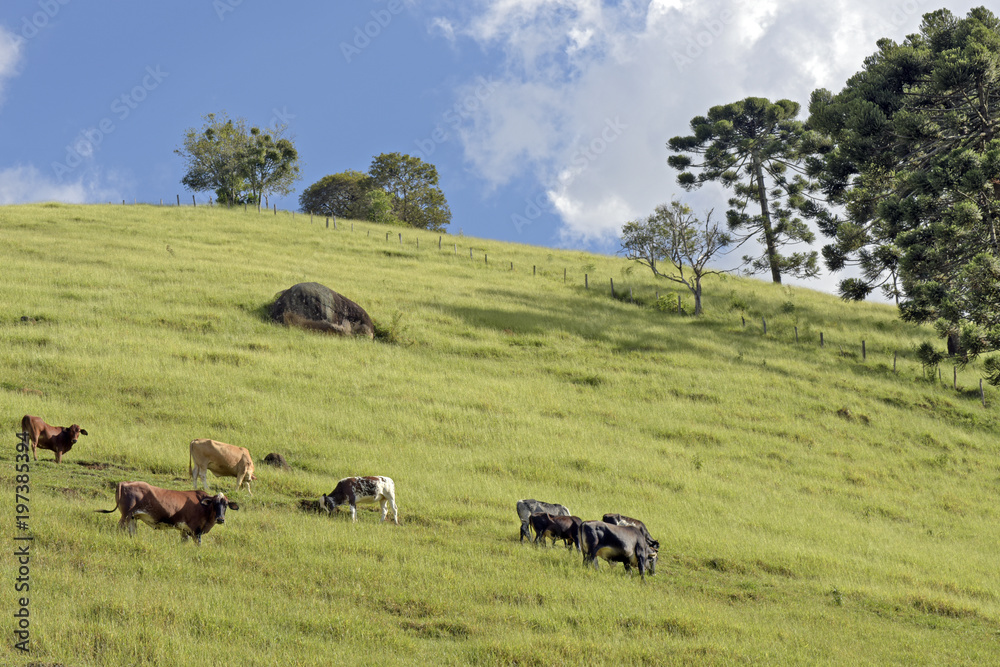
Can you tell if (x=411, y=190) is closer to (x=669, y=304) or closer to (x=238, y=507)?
(x=669, y=304)

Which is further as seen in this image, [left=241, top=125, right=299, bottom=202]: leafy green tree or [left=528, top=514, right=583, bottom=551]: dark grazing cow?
[left=241, top=125, right=299, bottom=202]: leafy green tree

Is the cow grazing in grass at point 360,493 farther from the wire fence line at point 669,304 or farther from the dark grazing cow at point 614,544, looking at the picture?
the wire fence line at point 669,304

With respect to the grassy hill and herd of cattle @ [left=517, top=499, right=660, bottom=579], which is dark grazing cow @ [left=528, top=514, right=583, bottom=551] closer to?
herd of cattle @ [left=517, top=499, right=660, bottom=579]

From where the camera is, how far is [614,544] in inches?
493

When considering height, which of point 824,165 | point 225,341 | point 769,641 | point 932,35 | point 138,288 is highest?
point 932,35

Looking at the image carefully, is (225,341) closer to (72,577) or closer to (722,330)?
(72,577)

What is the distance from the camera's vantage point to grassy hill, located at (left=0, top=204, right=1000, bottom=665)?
9422 mm

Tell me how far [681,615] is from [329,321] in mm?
23209

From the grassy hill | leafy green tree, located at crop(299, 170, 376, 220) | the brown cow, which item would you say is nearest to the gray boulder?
the grassy hill

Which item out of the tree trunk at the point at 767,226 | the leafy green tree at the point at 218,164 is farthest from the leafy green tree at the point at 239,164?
the tree trunk at the point at 767,226

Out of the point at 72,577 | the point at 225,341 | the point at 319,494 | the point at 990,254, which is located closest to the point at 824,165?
the point at 990,254

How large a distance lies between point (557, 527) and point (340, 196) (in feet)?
265

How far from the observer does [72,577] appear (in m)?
9.39

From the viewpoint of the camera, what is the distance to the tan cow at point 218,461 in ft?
48.2
